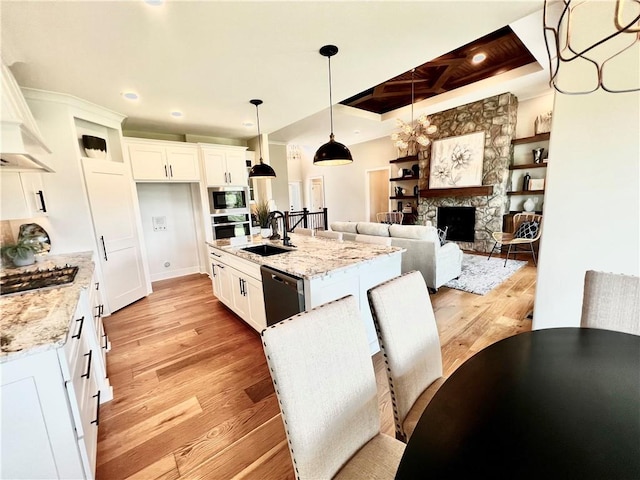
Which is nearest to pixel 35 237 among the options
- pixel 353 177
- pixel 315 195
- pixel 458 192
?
pixel 458 192

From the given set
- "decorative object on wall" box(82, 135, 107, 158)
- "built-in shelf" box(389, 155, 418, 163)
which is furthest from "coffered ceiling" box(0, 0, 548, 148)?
"built-in shelf" box(389, 155, 418, 163)

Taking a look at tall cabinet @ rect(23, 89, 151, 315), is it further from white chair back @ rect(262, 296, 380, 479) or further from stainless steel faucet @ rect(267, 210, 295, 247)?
white chair back @ rect(262, 296, 380, 479)

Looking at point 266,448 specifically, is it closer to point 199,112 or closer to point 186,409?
point 186,409

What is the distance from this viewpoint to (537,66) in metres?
4.13

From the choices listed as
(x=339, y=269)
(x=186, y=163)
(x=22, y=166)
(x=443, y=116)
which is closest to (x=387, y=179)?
(x=443, y=116)

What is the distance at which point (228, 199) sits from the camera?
500 centimetres

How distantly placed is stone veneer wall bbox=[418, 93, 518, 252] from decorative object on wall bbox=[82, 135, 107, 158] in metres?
6.47

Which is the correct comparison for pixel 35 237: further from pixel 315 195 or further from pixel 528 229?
pixel 315 195

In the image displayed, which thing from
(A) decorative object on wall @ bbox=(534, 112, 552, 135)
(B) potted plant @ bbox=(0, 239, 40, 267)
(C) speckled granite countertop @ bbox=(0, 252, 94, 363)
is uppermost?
(A) decorative object on wall @ bbox=(534, 112, 552, 135)

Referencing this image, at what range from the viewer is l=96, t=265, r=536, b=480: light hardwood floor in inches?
58.9

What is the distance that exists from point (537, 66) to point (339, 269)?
193 inches

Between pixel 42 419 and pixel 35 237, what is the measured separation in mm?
2735

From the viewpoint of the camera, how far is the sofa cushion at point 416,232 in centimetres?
362

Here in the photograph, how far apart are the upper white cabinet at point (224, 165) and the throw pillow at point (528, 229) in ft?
17.7
